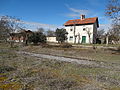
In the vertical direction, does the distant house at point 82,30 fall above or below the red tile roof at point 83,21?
below

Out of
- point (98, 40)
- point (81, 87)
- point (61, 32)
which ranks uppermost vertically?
point (61, 32)

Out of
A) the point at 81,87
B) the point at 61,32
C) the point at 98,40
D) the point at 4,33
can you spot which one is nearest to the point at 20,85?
the point at 81,87

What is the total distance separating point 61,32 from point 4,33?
15.7 metres

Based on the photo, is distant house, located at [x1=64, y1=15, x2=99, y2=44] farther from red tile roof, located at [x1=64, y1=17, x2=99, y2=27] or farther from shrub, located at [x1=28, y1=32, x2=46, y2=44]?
shrub, located at [x1=28, y1=32, x2=46, y2=44]

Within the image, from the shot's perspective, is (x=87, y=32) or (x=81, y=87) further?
(x=87, y=32)

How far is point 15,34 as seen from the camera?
887 inches

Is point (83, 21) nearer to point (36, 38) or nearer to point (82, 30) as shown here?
point (82, 30)

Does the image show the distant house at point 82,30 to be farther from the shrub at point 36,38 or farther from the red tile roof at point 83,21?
the shrub at point 36,38

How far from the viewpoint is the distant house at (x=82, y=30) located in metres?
30.2

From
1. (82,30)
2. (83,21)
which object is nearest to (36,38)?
(82,30)

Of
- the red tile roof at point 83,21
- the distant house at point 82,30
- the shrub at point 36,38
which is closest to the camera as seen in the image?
the shrub at point 36,38

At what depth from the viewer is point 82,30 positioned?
32.2m

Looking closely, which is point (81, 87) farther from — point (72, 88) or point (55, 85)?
point (55, 85)

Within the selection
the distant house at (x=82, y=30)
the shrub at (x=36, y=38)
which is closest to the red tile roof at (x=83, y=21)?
the distant house at (x=82, y=30)
